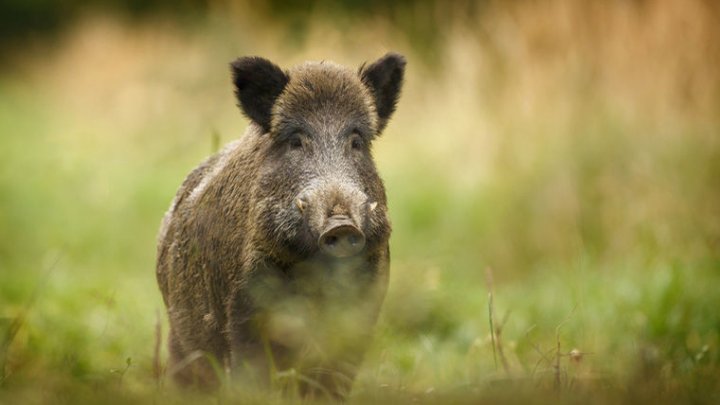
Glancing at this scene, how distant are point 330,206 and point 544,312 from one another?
131 inches

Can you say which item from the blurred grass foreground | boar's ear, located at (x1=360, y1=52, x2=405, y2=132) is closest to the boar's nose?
the blurred grass foreground

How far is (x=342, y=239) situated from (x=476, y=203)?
5924 millimetres

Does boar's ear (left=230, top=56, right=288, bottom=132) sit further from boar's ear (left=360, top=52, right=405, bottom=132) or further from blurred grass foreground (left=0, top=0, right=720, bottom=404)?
boar's ear (left=360, top=52, right=405, bottom=132)

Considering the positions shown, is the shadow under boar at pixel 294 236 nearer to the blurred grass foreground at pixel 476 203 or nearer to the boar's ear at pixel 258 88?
the boar's ear at pixel 258 88

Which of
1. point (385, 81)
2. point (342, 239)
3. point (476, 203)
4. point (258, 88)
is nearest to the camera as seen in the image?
point (342, 239)

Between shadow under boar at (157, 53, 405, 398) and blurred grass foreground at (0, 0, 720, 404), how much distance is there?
0.73 feet

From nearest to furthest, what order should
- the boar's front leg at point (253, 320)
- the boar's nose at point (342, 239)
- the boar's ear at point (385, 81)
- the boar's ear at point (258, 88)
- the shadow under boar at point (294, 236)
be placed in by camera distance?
the boar's nose at point (342, 239) < the shadow under boar at point (294, 236) < the boar's front leg at point (253, 320) < the boar's ear at point (258, 88) < the boar's ear at point (385, 81)

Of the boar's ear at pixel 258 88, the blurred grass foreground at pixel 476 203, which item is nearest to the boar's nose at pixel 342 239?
the blurred grass foreground at pixel 476 203

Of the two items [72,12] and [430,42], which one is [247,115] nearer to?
[430,42]

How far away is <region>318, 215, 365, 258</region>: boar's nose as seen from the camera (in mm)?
4148

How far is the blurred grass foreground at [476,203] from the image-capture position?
5336 mm

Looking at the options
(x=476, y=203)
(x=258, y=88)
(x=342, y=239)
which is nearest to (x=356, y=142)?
(x=258, y=88)

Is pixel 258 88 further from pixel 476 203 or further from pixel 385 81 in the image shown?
pixel 476 203

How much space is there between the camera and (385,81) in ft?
17.7
